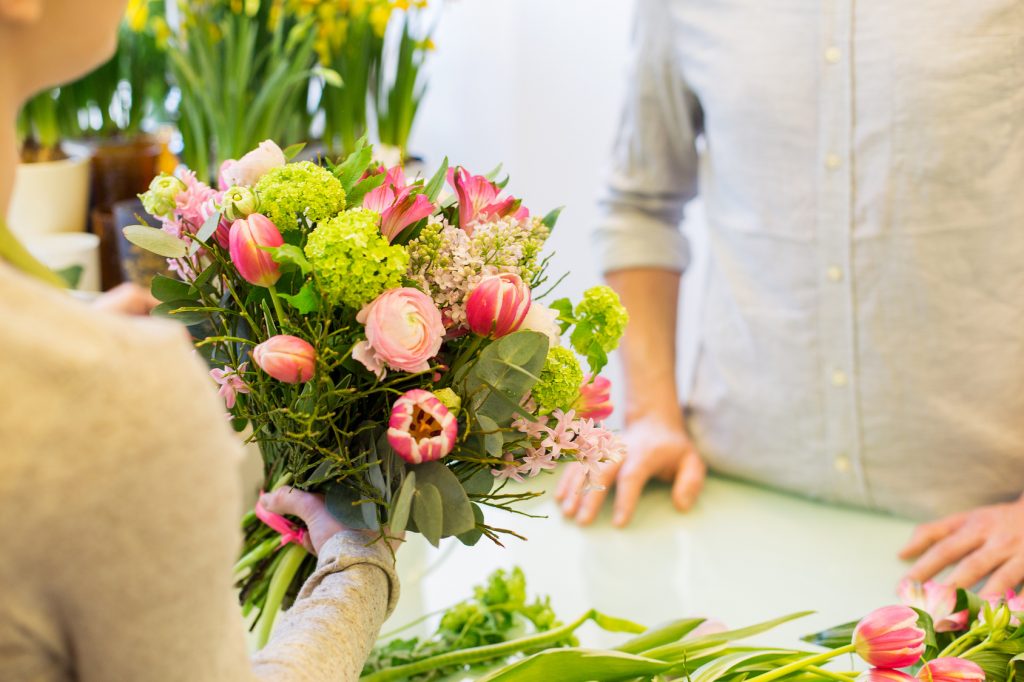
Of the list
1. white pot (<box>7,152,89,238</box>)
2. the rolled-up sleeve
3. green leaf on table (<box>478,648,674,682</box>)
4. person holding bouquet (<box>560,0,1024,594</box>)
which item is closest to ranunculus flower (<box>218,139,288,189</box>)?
green leaf on table (<box>478,648,674,682</box>)

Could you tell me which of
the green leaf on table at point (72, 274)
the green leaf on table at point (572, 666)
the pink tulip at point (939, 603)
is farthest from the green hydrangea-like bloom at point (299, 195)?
the green leaf on table at point (72, 274)

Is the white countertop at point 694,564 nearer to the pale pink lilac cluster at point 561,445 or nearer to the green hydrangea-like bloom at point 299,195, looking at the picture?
the pale pink lilac cluster at point 561,445

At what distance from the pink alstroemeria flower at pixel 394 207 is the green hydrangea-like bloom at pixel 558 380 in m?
0.12

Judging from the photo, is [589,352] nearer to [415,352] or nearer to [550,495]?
[415,352]

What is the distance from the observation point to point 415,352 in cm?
53

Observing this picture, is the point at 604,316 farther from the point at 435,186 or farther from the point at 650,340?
the point at 650,340

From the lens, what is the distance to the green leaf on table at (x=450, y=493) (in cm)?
55

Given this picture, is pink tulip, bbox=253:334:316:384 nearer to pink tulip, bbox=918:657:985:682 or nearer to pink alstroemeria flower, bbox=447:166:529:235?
pink alstroemeria flower, bbox=447:166:529:235

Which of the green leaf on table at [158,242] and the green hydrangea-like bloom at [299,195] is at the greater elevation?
the green hydrangea-like bloom at [299,195]

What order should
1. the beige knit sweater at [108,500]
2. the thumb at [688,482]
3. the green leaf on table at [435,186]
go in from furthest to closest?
the thumb at [688,482]
the green leaf on table at [435,186]
the beige knit sweater at [108,500]

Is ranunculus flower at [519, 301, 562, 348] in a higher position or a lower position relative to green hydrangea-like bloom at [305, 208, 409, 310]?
lower

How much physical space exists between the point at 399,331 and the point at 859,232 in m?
0.75

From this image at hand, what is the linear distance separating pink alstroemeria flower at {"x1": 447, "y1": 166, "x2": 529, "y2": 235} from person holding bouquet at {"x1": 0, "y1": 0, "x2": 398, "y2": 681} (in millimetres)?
259

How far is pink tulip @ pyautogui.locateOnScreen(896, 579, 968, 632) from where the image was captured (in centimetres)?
75
